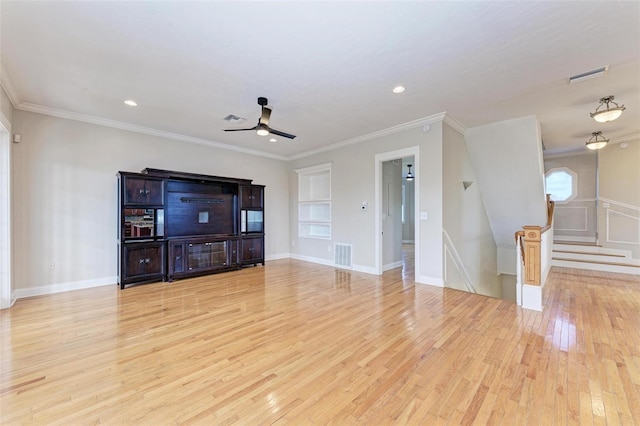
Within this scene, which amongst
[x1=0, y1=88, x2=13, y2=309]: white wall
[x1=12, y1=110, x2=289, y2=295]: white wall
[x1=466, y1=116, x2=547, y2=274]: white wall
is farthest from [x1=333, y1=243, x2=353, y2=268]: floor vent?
[x1=0, y1=88, x2=13, y2=309]: white wall

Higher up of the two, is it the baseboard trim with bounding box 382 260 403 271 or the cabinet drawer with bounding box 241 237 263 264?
the cabinet drawer with bounding box 241 237 263 264

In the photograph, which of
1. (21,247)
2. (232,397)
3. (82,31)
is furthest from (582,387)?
(21,247)

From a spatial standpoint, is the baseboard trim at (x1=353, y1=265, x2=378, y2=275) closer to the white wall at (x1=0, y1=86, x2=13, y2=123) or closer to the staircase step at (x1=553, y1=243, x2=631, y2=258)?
the staircase step at (x1=553, y1=243, x2=631, y2=258)

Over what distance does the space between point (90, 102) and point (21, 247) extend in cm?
244

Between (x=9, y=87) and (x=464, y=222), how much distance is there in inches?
296

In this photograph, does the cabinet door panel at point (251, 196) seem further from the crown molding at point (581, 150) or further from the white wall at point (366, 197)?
the crown molding at point (581, 150)

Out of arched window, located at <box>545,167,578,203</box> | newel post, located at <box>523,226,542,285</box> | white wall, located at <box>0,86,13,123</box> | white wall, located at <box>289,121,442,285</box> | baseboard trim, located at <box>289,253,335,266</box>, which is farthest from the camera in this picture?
arched window, located at <box>545,167,578,203</box>

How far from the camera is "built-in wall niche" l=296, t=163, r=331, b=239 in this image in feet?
22.9

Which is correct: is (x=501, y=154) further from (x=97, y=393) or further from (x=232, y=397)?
(x=97, y=393)

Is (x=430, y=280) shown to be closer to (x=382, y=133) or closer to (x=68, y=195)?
(x=382, y=133)

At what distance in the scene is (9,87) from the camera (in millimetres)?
3375

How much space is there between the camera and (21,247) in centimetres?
397

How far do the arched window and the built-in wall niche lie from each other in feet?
22.6

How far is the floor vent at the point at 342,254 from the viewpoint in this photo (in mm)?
5958
